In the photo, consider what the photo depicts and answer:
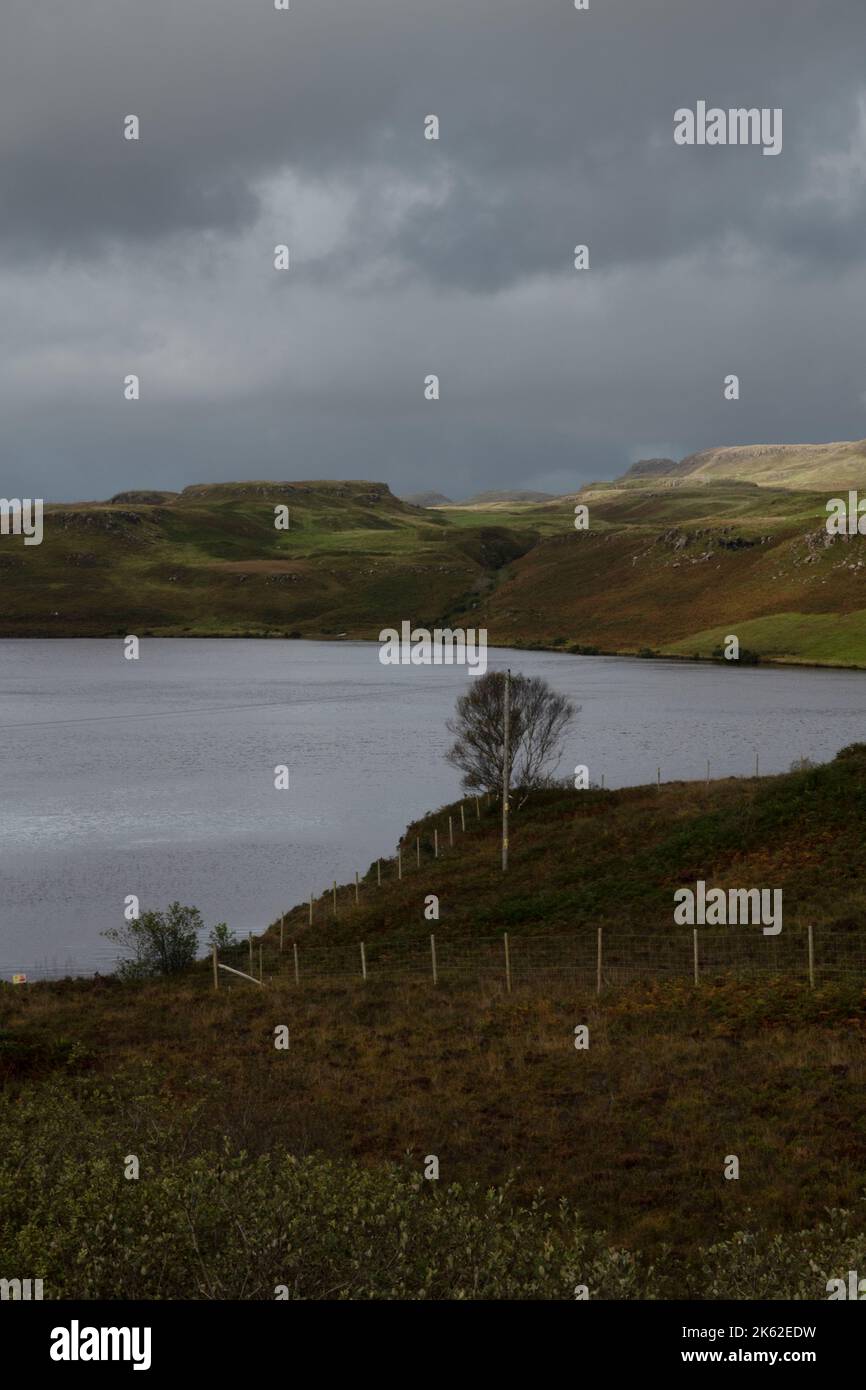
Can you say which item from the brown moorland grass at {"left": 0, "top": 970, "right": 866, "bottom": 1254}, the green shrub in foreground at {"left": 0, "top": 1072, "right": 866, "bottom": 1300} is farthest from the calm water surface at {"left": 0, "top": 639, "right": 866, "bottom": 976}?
the green shrub in foreground at {"left": 0, "top": 1072, "right": 866, "bottom": 1300}

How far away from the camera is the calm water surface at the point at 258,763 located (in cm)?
6147

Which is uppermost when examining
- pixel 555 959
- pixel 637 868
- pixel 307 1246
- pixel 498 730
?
pixel 498 730

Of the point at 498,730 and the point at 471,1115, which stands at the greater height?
the point at 498,730

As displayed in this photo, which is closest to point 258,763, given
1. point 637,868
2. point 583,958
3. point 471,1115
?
point 637,868

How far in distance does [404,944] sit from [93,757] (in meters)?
69.2

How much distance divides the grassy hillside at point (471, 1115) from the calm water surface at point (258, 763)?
15292mm

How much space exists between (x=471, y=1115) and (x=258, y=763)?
78988mm

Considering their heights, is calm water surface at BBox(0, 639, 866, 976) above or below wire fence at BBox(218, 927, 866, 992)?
above

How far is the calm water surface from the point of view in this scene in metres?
61.5

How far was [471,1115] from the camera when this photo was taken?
2545 centimetres

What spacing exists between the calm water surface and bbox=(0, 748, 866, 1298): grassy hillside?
50.2 feet

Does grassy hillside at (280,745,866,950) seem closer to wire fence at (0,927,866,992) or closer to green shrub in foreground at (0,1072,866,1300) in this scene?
wire fence at (0,927,866,992)

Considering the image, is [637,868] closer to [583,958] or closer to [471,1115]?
[583,958]

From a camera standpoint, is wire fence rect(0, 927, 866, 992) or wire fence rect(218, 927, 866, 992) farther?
wire fence rect(0, 927, 866, 992)
